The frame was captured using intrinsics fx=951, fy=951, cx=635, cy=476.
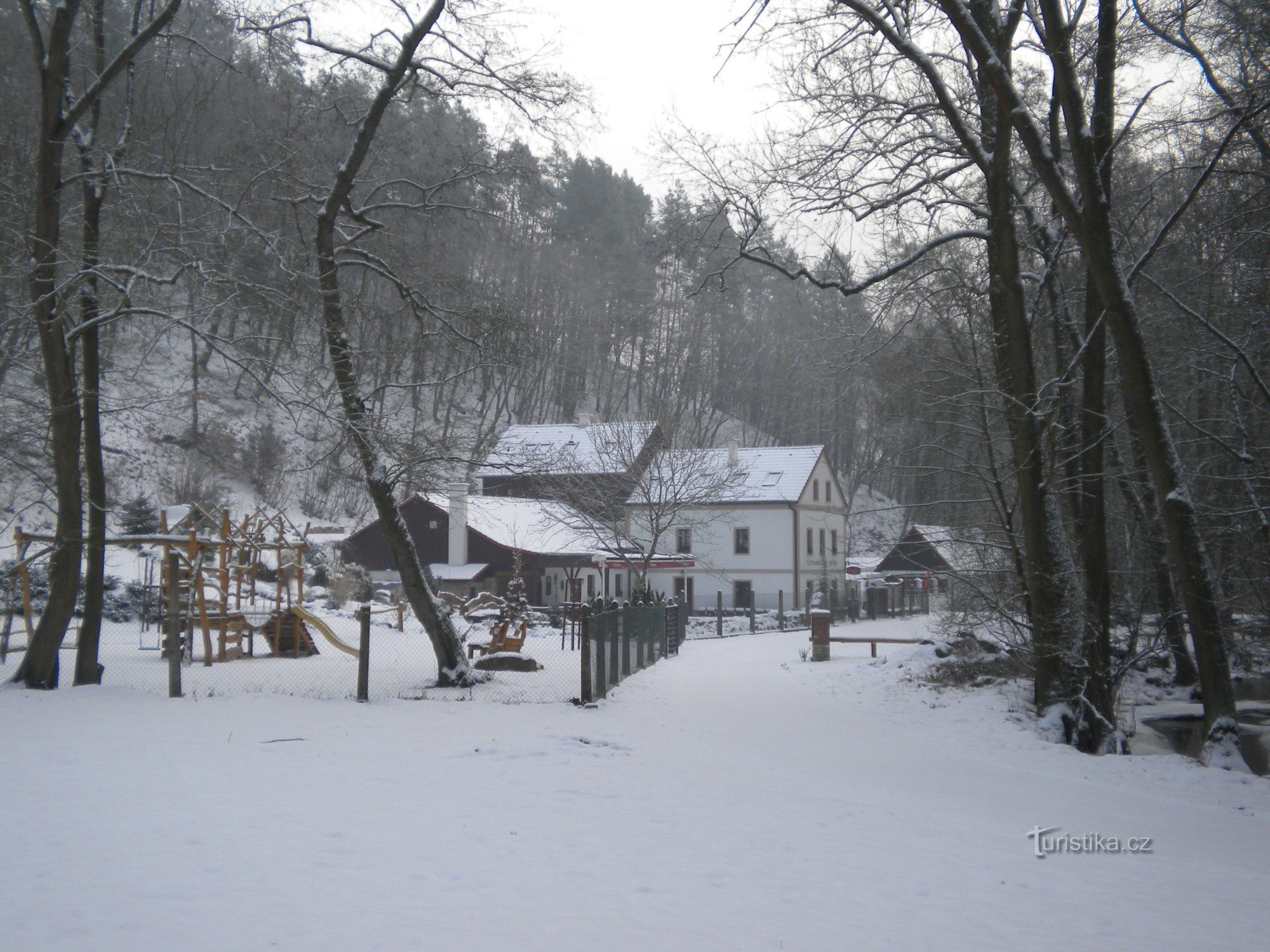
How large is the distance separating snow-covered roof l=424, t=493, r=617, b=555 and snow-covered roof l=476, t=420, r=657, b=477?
219 cm

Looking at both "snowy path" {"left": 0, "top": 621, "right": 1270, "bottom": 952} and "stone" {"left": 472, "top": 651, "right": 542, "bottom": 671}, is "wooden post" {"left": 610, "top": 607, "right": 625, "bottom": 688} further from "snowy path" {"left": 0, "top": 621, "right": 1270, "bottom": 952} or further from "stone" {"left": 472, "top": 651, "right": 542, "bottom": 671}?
"snowy path" {"left": 0, "top": 621, "right": 1270, "bottom": 952}

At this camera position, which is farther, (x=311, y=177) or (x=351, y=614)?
(x=351, y=614)

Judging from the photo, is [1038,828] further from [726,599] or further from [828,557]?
[828,557]

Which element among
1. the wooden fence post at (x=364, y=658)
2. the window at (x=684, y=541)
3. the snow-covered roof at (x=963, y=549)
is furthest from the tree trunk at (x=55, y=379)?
the window at (x=684, y=541)

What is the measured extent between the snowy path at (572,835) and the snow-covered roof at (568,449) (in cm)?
380

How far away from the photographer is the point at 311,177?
14406 mm

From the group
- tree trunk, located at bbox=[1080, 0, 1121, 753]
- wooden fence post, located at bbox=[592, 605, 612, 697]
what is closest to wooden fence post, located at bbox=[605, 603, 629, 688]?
wooden fence post, located at bbox=[592, 605, 612, 697]

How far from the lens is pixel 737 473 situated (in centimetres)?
3816

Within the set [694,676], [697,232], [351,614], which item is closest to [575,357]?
[351,614]

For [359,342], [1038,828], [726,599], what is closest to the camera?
[1038,828]

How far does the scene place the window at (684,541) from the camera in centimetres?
4344

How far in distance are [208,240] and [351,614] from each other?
2033 cm

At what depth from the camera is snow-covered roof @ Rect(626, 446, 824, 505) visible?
110 feet

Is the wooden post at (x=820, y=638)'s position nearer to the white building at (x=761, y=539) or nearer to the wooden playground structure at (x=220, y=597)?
the wooden playground structure at (x=220, y=597)
